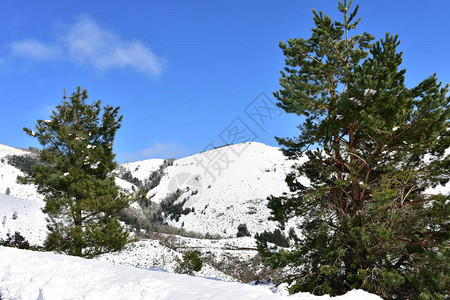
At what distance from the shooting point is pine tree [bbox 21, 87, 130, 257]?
40.6ft

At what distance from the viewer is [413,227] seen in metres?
7.09

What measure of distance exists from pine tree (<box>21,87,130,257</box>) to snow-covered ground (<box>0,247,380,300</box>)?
406cm

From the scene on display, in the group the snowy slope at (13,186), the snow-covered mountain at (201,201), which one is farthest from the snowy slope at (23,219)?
the snowy slope at (13,186)

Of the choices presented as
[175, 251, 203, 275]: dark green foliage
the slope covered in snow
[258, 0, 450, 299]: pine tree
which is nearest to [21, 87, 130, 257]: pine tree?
[175, 251, 203, 275]: dark green foliage

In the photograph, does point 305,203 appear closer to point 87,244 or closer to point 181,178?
point 87,244

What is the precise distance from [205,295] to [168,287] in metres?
0.93

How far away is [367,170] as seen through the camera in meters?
8.17

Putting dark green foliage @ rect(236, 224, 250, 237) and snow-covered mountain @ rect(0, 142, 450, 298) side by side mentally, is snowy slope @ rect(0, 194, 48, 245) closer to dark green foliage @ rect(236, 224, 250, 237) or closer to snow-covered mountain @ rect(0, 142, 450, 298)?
snow-covered mountain @ rect(0, 142, 450, 298)

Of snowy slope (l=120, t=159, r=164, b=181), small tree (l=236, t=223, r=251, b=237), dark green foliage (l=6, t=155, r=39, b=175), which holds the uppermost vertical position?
snowy slope (l=120, t=159, r=164, b=181)

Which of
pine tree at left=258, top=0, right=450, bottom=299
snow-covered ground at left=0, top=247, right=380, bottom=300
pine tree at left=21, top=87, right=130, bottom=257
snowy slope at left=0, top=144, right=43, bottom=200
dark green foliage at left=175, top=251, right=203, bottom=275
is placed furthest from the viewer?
snowy slope at left=0, top=144, right=43, bottom=200

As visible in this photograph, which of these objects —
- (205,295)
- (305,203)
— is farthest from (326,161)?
(205,295)

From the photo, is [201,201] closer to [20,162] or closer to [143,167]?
[20,162]

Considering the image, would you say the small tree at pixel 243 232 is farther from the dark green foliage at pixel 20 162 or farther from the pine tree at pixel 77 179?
the dark green foliage at pixel 20 162

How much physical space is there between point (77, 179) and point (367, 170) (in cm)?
1127
